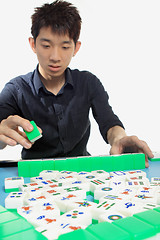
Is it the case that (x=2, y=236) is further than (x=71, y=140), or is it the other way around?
(x=71, y=140)

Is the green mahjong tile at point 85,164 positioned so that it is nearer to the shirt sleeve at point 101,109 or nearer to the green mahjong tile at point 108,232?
the shirt sleeve at point 101,109

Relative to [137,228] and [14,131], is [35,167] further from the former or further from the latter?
[137,228]

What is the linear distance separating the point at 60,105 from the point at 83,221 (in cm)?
133

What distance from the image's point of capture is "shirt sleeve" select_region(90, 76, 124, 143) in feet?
7.27

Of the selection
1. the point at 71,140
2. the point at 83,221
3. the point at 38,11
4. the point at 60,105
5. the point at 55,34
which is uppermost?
the point at 38,11

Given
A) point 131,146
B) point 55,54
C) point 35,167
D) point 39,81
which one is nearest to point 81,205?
point 35,167

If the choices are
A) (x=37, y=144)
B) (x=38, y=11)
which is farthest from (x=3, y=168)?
(x=38, y=11)

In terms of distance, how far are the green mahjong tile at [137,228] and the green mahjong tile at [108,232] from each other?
18 millimetres

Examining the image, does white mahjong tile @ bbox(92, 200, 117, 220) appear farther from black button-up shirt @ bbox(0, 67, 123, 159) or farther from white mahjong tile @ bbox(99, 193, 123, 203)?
black button-up shirt @ bbox(0, 67, 123, 159)

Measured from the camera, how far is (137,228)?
0.78 meters

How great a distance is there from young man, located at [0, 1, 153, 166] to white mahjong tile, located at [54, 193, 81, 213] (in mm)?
733

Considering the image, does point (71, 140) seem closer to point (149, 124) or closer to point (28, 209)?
point (28, 209)

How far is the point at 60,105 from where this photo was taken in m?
2.18

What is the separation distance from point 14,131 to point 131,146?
703 millimetres
